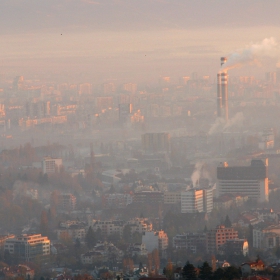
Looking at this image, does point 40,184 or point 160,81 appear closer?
point 40,184

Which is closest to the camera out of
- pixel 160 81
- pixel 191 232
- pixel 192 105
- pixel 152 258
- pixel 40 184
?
pixel 152 258

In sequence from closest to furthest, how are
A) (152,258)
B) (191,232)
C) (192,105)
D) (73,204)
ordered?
(152,258) → (191,232) → (73,204) → (192,105)

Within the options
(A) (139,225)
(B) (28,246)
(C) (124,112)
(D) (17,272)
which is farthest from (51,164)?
(D) (17,272)

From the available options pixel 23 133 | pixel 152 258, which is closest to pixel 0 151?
pixel 23 133

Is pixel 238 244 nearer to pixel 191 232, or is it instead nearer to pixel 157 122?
pixel 191 232

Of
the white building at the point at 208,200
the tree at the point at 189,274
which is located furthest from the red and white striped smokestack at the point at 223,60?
the tree at the point at 189,274

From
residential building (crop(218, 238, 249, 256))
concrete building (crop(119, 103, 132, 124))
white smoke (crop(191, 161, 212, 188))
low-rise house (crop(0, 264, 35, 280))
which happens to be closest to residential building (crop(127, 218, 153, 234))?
residential building (crop(218, 238, 249, 256))

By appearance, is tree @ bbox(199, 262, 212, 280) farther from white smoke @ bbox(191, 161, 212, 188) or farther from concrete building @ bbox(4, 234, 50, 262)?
white smoke @ bbox(191, 161, 212, 188)

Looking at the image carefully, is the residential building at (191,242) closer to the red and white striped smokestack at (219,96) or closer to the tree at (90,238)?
the tree at (90,238)
